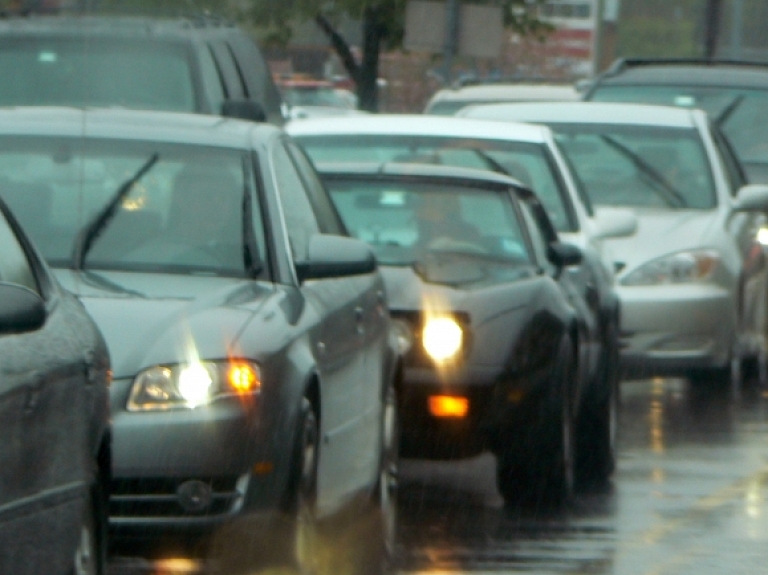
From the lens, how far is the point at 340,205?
9.90m

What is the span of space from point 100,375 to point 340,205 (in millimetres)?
4465

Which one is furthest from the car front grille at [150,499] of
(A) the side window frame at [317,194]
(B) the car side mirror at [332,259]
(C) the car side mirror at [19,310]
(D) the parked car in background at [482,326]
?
(D) the parked car in background at [482,326]

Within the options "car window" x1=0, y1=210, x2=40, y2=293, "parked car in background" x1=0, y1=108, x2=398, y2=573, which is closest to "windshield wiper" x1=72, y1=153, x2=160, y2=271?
"parked car in background" x1=0, y1=108, x2=398, y2=573

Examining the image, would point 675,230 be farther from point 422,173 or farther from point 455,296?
point 455,296

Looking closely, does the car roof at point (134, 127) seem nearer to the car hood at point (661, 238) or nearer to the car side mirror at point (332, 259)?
the car side mirror at point (332, 259)

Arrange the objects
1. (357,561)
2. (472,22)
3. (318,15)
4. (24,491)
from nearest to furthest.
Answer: (24,491) < (357,561) < (472,22) < (318,15)

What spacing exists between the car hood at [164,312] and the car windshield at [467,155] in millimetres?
3798

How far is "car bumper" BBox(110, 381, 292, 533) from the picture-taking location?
6.22 metres

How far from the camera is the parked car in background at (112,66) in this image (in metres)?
12.6

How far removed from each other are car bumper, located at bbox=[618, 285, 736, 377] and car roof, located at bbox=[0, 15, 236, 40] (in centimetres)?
295

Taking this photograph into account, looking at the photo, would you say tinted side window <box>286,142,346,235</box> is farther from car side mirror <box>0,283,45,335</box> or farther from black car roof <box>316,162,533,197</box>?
car side mirror <box>0,283,45,335</box>

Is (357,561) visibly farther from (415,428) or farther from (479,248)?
(479,248)

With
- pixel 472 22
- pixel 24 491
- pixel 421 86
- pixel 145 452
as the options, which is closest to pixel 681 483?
pixel 145 452

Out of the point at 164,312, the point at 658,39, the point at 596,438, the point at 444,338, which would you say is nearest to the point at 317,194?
the point at 444,338
